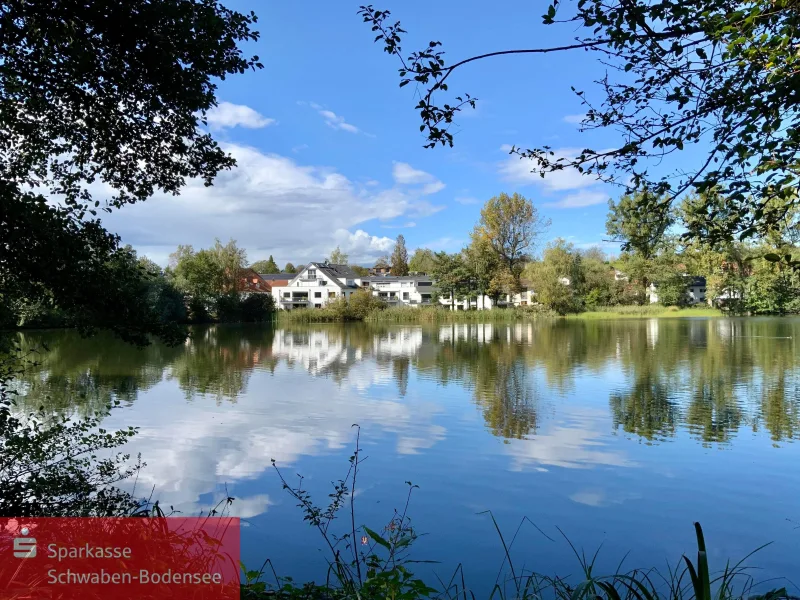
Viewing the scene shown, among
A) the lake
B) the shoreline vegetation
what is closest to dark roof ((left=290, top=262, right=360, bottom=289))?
the shoreline vegetation

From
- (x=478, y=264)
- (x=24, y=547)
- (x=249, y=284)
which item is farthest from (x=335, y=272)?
(x=24, y=547)

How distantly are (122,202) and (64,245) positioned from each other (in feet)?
4.44

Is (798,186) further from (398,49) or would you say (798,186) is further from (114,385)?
(114,385)

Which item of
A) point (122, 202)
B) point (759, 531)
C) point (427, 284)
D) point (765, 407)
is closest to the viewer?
point (122, 202)

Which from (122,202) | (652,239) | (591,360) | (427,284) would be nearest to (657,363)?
(591,360)

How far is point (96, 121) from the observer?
16.2 feet

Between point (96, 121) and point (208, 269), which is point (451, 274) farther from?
point (96, 121)

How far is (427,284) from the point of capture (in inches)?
3152

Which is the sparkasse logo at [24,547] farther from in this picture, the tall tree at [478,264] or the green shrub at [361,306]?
the tall tree at [478,264]

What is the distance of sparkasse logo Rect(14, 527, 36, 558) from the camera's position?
2.90m

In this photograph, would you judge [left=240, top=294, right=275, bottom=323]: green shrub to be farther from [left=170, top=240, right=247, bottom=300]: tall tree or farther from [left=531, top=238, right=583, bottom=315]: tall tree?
[left=531, top=238, right=583, bottom=315]: tall tree

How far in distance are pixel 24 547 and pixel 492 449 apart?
22.3 ft

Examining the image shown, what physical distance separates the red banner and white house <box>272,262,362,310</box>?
229ft

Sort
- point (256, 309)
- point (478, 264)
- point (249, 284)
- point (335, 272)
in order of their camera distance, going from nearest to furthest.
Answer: point (256, 309), point (478, 264), point (249, 284), point (335, 272)
